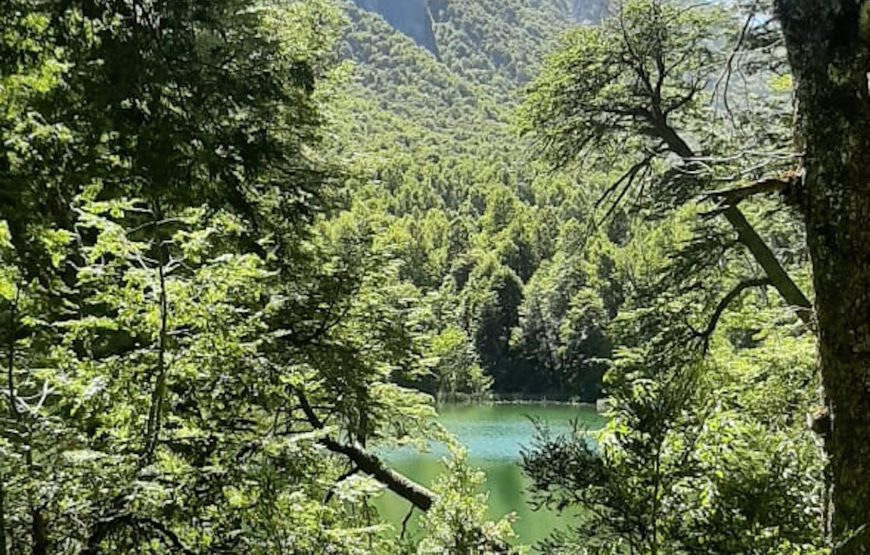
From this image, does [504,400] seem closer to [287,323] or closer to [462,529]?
[287,323]

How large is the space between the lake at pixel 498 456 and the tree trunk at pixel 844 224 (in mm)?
990

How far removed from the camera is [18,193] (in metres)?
2.81

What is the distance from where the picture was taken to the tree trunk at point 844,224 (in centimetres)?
274

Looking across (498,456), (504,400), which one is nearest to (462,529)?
(498,456)

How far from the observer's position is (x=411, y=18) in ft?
636

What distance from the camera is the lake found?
13339 millimetres

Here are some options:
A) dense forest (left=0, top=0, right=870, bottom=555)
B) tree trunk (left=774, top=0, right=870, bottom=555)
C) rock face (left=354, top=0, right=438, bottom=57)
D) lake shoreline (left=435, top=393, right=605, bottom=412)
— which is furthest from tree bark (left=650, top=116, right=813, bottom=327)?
rock face (left=354, top=0, right=438, bottom=57)

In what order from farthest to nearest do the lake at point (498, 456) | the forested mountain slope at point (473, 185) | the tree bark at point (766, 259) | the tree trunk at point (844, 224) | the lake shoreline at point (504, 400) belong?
the lake shoreline at point (504, 400) → the lake at point (498, 456) → the forested mountain slope at point (473, 185) → the tree bark at point (766, 259) → the tree trunk at point (844, 224)

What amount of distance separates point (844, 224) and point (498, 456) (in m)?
21.6

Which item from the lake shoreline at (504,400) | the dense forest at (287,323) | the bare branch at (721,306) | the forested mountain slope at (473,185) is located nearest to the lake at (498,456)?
the dense forest at (287,323)

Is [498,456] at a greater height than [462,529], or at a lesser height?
lesser

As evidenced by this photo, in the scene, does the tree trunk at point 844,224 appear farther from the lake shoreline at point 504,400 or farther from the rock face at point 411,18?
the rock face at point 411,18

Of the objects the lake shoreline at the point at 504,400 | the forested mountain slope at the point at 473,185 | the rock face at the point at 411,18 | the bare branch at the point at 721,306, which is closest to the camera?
the bare branch at the point at 721,306

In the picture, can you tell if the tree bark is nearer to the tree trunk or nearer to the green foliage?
the green foliage
